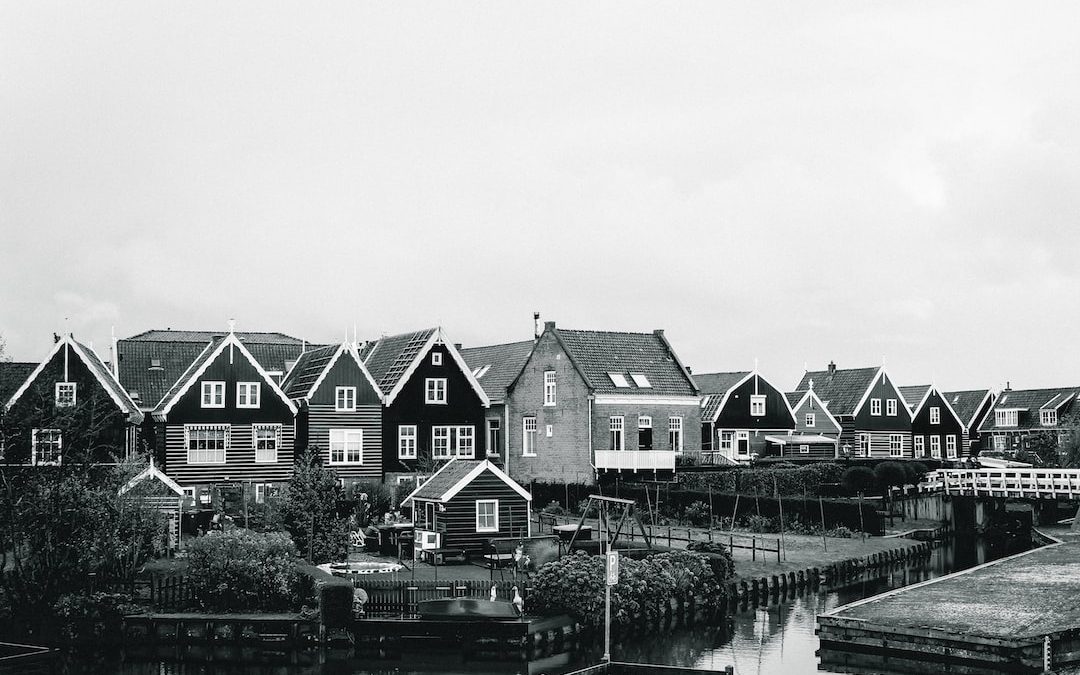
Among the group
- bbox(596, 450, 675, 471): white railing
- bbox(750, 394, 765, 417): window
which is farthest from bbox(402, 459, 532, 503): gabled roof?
bbox(750, 394, 765, 417): window

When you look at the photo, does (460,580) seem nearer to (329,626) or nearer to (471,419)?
(329,626)

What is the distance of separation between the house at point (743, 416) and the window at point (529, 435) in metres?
12.7

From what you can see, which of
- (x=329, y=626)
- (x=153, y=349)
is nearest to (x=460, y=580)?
(x=329, y=626)

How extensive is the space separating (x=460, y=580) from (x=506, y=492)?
26.3ft

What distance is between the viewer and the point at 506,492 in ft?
164

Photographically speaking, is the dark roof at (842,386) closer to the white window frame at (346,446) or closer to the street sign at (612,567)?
the white window frame at (346,446)

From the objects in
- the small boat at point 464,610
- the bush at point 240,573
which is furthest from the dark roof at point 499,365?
the small boat at point 464,610

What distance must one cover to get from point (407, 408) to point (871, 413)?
4376 centimetres

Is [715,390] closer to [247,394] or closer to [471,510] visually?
[247,394]

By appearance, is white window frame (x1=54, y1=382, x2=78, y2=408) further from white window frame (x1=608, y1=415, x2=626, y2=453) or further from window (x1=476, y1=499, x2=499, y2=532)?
white window frame (x1=608, y1=415, x2=626, y2=453)

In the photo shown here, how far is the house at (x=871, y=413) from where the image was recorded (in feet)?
316

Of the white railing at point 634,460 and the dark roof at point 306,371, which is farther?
the white railing at point 634,460

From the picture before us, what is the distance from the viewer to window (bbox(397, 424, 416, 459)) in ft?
222

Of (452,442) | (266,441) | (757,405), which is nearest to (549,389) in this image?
(452,442)
